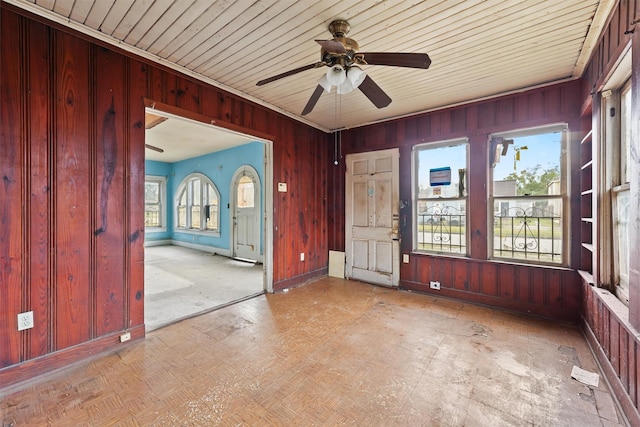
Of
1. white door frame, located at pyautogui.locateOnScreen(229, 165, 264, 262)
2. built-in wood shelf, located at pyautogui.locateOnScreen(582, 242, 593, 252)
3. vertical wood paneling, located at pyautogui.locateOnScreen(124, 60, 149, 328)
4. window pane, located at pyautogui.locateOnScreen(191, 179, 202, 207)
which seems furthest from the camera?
window pane, located at pyautogui.locateOnScreen(191, 179, 202, 207)

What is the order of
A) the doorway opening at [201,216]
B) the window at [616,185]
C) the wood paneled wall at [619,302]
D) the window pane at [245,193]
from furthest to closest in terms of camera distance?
1. the window pane at [245,193]
2. the doorway opening at [201,216]
3. the window at [616,185]
4. the wood paneled wall at [619,302]

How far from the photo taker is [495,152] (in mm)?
3434

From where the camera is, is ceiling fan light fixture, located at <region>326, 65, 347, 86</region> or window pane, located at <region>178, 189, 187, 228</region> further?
window pane, located at <region>178, 189, 187, 228</region>

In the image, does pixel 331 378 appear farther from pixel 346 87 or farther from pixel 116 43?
pixel 116 43

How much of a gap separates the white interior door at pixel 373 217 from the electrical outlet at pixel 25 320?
12.7 ft

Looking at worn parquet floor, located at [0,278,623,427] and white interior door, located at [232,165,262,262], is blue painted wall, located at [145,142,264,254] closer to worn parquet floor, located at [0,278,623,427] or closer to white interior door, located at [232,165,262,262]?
white interior door, located at [232,165,262,262]

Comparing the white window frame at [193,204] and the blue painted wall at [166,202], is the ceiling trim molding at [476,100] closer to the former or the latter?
the white window frame at [193,204]

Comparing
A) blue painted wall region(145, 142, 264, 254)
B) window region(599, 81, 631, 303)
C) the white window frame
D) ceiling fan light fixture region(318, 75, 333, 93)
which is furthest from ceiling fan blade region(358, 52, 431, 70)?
the white window frame

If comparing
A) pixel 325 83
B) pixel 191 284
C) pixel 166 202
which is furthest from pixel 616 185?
pixel 166 202

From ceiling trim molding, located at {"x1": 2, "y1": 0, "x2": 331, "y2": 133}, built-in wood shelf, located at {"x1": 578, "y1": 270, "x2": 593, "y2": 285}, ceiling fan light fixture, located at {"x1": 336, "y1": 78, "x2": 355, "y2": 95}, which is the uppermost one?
ceiling trim molding, located at {"x1": 2, "y1": 0, "x2": 331, "y2": 133}

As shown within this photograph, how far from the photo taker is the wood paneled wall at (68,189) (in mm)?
1883

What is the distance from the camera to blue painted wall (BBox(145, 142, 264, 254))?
6176 millimetres

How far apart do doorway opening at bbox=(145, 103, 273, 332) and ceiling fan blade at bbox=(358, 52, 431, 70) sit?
2.03 meters

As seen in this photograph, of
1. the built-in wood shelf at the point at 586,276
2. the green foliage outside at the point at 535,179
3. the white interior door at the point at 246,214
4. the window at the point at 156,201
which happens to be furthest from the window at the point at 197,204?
the built-in wood shelf at the point at 586,276
